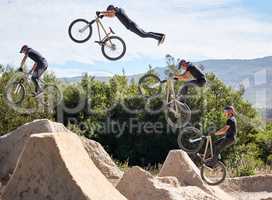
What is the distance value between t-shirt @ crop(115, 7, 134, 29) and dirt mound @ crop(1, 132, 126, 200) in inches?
133

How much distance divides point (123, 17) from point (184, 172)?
9.61m

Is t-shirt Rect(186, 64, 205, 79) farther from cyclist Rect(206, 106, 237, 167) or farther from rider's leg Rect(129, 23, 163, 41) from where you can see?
rider's leg Rect(129, 23, 163, 41)

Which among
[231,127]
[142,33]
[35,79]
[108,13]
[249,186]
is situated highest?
[108,13]

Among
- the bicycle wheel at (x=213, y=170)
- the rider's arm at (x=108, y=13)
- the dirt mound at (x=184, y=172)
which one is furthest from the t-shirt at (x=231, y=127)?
the rider's arm at (x=108, y=13)

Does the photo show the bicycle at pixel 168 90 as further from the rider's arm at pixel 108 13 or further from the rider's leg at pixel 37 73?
the rider's arm at pixel 108 13

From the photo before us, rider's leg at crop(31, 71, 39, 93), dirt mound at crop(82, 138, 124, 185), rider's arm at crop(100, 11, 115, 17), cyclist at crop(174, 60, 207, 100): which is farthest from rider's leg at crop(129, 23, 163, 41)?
dirt mound at crop(82, 138, 124, 185)

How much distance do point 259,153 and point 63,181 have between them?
44390 millimetres

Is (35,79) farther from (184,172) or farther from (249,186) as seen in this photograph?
(249,186)

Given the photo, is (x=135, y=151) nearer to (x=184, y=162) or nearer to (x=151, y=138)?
(x=151, y=138)

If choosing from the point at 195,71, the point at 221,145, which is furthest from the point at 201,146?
the point at 195,71

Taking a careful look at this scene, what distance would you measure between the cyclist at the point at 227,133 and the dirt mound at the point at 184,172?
3443mm

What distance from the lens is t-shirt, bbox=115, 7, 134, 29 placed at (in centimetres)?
1491

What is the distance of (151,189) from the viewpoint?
1897cm

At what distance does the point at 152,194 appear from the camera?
18.8m
